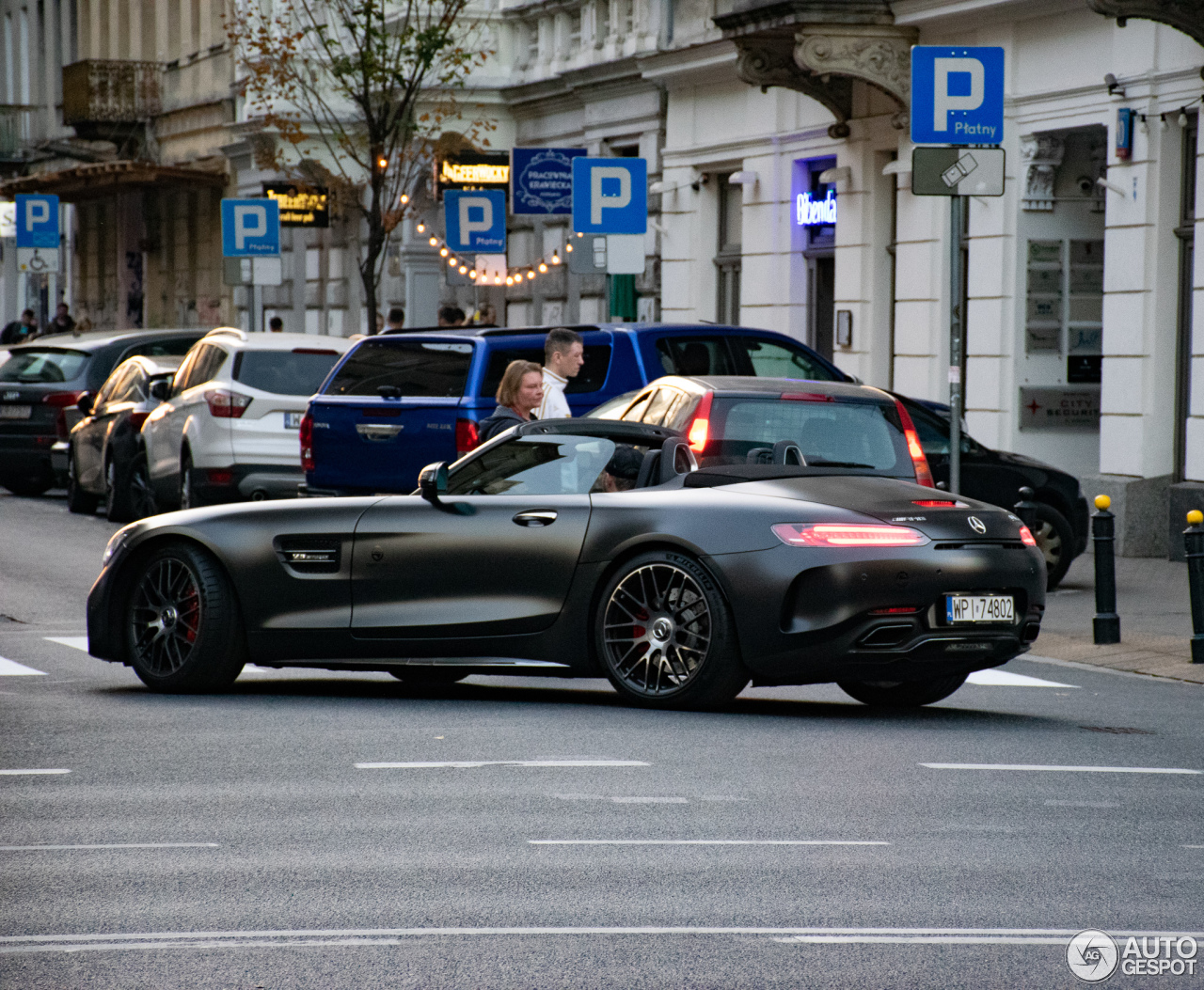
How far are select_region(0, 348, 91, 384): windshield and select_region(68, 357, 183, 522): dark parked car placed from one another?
1.59 meters

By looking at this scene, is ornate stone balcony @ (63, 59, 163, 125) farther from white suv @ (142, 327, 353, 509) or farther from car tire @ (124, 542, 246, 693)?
car tire @ (124, 542, 246, 693)

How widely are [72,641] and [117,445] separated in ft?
29.7

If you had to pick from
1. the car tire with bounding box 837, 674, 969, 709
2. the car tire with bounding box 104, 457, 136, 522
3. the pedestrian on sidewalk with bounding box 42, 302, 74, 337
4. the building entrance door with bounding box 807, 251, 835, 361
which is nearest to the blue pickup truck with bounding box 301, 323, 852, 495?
the car tire with bounding box 104, 457, 136, 522

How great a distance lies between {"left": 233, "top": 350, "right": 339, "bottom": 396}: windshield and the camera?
20.5 metres

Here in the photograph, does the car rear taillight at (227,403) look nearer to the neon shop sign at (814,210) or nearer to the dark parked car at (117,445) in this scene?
the dark parked car at (117,445)

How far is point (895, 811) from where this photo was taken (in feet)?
25.0

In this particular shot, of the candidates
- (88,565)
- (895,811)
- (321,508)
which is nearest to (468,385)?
(88,565)

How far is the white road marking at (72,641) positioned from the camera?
13.3 meters

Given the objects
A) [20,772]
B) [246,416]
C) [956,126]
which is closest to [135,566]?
[20,772]

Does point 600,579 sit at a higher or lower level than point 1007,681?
higher

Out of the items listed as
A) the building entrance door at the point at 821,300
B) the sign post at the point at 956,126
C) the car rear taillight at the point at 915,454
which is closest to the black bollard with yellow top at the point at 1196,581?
the car rear taillight at the point at 915,454

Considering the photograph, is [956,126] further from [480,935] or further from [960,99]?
[480,935]

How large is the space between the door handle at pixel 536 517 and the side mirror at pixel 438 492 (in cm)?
24

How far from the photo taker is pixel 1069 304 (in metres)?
22.2
